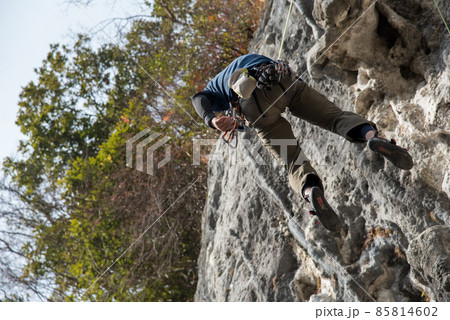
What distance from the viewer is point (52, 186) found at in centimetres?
1025

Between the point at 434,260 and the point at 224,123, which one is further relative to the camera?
the point at 224,123

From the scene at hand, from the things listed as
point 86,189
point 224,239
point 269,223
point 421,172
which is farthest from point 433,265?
point 86,189

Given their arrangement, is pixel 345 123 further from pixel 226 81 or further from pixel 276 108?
pixel 226 81

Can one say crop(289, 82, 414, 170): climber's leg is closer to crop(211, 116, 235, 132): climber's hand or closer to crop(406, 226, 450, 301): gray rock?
crop(406, 226, 450, 301): gray rock

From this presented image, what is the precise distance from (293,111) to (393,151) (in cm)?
97

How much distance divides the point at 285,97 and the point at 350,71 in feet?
2.69

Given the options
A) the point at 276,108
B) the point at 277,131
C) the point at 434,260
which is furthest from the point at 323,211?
the point at 276,108

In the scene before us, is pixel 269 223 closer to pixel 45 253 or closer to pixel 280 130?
pixel 280 130

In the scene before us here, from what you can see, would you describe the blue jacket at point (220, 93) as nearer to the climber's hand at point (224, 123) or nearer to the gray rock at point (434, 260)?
the climber's hand at point (224, 123)

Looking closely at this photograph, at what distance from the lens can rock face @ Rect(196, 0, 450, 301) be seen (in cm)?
315

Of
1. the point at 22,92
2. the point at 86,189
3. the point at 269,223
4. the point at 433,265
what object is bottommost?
the point at 433,265

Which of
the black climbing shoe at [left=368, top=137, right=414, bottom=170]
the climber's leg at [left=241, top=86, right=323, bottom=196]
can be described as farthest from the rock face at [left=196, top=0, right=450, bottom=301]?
the climber's leg at [left=241, top=86, right=323, bottom=196]

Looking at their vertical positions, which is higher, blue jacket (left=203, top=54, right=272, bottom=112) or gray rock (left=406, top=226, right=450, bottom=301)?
blue jacket (left=203, top=54, right=272, bottom=112)

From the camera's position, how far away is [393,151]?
2.87 metres
